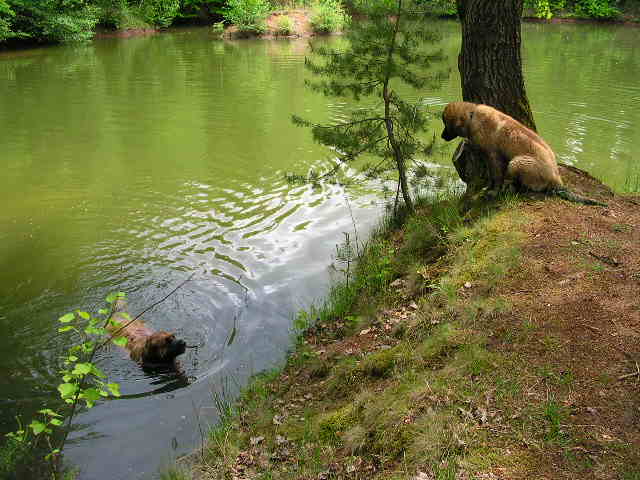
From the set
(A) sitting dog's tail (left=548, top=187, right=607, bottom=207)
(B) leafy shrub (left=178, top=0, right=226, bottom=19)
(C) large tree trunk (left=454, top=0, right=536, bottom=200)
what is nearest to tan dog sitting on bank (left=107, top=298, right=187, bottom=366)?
(C) large tree trunk (left=454, top=0, right=536, bottom=200)

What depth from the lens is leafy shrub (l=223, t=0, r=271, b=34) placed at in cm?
4119

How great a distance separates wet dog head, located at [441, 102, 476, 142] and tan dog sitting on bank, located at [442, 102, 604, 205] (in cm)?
1

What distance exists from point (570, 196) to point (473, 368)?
3444mm

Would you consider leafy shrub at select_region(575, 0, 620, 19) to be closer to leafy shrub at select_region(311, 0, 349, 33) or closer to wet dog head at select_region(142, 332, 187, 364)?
leafy shrub at select_region(311, 0, 349, 33)

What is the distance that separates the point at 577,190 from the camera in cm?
712

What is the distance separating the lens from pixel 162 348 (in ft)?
20.1

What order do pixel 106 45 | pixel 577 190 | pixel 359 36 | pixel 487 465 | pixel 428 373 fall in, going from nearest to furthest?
pixel 487 465, pixel 428 373, pixel 577 190, pixel 359 36, pixel 106 45

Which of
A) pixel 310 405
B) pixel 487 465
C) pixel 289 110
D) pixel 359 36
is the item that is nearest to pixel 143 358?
pixel 310 405

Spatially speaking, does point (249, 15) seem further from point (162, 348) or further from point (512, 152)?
point (162, 348)

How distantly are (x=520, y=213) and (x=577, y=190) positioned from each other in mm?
1265

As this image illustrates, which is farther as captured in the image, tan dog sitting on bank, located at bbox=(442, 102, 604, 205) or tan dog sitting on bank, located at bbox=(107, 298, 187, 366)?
tan dog sitting on bank, located at bbox=(442, 102, 604, 205)

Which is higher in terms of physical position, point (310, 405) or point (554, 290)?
point (554, 290)

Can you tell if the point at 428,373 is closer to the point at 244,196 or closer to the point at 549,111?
the point at 244,196

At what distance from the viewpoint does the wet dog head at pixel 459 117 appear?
7.06m
